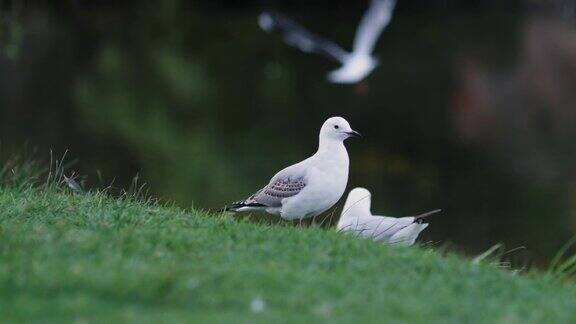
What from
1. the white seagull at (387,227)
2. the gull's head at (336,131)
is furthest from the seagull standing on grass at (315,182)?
the white seagull at (387,227)

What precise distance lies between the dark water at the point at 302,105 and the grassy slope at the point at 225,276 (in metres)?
9.77

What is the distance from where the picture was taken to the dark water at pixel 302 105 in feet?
70.2

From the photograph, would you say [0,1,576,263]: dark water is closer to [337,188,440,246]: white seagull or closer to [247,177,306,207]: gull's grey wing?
[247,177,306,207]: gull's grey wing

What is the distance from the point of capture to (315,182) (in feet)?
28.2

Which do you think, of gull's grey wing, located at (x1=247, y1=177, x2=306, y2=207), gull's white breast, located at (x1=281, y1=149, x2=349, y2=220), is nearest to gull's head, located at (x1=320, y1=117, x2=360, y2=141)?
gull's white breast, located at (x1=281, y1=149, x2=349, y2=220)

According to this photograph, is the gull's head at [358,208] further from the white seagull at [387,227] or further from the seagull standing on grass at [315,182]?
the seagull standing on grass at [315,182]

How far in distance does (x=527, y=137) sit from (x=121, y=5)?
1865cm

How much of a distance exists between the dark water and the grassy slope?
9.77 meters

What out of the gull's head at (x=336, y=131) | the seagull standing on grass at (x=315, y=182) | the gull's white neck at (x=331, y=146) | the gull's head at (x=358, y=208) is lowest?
the gull's head at (x=358, y=208)

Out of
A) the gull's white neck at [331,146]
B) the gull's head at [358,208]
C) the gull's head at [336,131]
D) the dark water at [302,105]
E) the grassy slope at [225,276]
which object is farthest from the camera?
the dark water at [302,105]

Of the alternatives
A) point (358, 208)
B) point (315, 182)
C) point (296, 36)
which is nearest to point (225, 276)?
point (315, 182)

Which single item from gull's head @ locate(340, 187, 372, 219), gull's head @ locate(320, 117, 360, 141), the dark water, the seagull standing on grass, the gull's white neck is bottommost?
the dark water

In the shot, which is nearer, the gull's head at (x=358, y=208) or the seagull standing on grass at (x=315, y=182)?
the seagull standing on grass at (x=315, y=182)

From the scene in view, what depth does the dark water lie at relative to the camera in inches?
842
